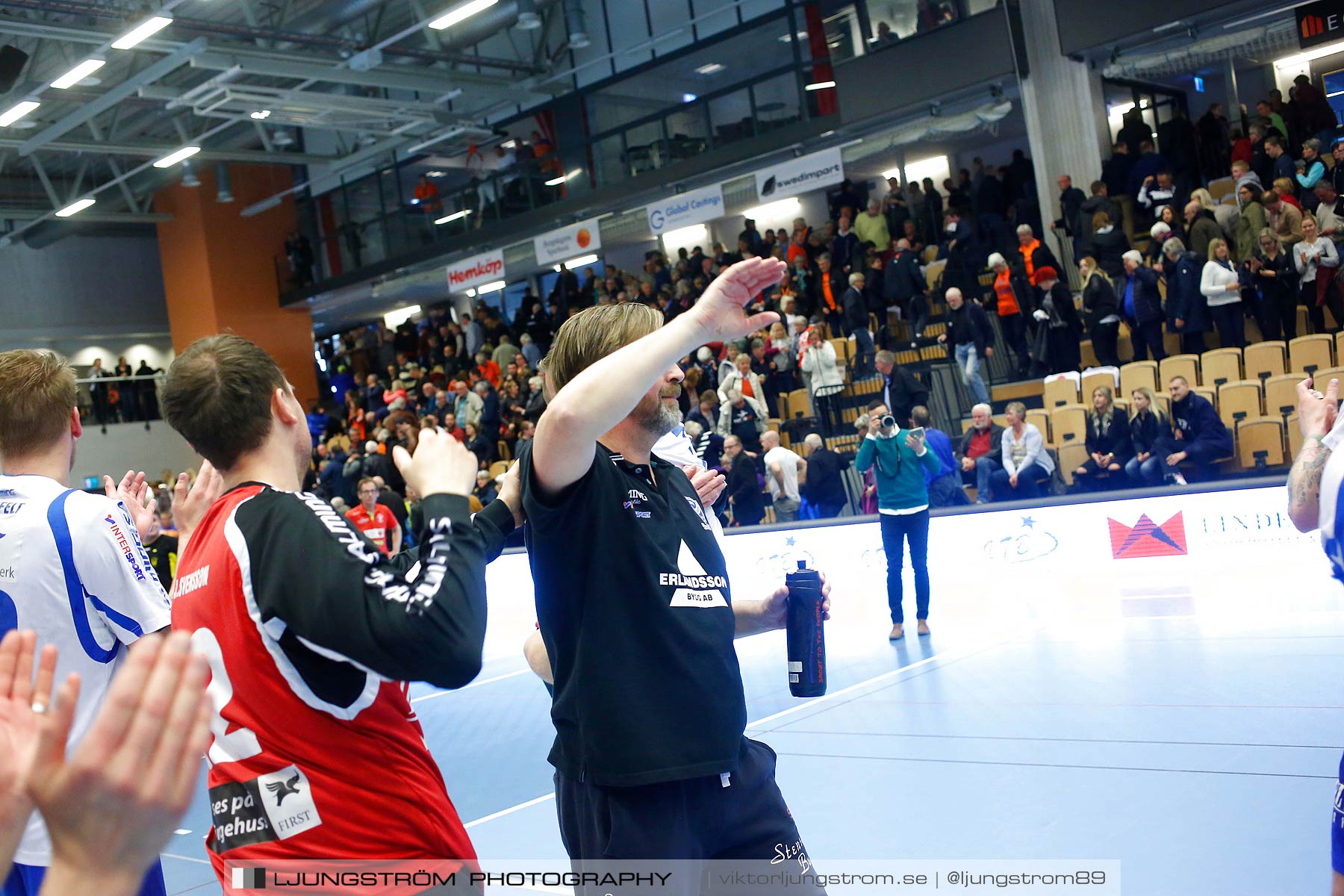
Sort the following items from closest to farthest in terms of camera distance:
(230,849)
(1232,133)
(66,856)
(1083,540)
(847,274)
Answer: (66,856), (230,849), (1083,540), (1232,133), (847,274)

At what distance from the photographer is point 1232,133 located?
50.8 feet

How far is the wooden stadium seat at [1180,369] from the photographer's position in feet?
41.6

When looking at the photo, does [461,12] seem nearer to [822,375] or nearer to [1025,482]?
[822,375]

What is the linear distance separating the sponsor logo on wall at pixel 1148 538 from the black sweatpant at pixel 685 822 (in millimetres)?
8821

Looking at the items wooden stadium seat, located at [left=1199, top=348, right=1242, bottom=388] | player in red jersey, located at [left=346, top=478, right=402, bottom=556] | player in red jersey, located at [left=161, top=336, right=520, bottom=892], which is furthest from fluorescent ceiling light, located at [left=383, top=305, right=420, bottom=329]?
player in red jersey, located at [left=161, top=336, right=520, bottom=892]

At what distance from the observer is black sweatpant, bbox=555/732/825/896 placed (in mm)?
2139

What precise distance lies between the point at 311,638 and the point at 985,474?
450 inches

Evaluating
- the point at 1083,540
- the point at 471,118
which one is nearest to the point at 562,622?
the point at 1083,540

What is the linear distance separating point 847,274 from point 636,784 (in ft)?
51.5

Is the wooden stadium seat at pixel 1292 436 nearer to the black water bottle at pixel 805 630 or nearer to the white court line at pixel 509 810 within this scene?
the white court line at pixel 509 810

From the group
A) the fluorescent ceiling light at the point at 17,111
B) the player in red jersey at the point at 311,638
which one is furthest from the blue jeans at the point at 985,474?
the fluorescent ceiling light at the point at 17,111

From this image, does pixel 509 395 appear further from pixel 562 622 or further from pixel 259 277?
pixel 562 622

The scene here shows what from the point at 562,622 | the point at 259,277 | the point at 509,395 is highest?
the point at 259,277

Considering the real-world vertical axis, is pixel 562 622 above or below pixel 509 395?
below
